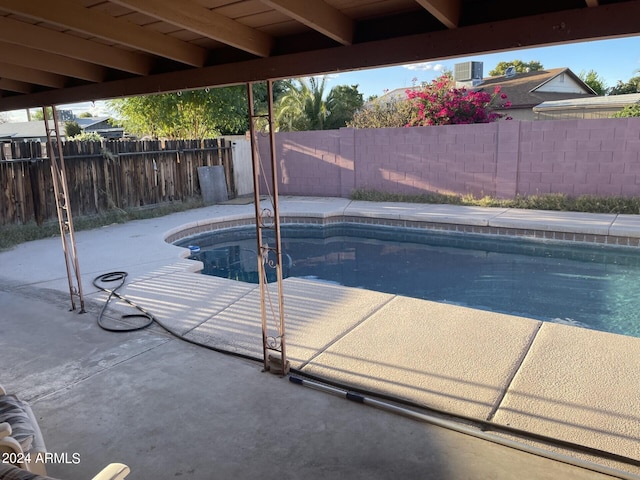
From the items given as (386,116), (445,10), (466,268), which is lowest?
(466,268)

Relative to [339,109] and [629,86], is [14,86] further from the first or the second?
[629,86]

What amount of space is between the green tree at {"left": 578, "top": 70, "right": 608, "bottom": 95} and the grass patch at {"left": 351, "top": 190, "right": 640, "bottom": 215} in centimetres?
2381

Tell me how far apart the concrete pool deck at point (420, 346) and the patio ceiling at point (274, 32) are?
1.86 m

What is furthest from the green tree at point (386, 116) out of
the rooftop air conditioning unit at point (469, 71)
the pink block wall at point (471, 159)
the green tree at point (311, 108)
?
the rooftop air conditioning unit at point (469, 71)

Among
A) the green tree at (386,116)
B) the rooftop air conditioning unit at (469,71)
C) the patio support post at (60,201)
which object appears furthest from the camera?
the rooftop air conditioning unit at (469,71)

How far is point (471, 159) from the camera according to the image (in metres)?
9.84

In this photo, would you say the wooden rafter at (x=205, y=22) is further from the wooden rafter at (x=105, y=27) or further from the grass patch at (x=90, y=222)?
the grass patch at (x=90, y=222)

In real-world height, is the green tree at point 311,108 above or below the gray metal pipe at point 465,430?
above

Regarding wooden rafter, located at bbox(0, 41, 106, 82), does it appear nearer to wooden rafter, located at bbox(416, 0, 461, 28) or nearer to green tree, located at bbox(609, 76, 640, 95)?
wooden rafter, located at bbox(416, 0, 461, 28)

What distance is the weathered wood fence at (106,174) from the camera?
7.96 metres

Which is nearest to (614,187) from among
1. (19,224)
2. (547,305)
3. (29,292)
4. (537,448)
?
(547,305)

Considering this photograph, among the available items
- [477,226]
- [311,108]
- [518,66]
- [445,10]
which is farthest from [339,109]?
[518,66]

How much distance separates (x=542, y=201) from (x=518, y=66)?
1109 inches

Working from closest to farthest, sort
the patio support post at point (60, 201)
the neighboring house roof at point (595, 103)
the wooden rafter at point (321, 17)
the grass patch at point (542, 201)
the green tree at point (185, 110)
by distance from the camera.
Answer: the wooden rafter at point (321, 17), the patio support post at point (60, 201), the grass patch at point (542, 201), the green tree at point (185, 110), the neighboring house roof at point (595, 103)
